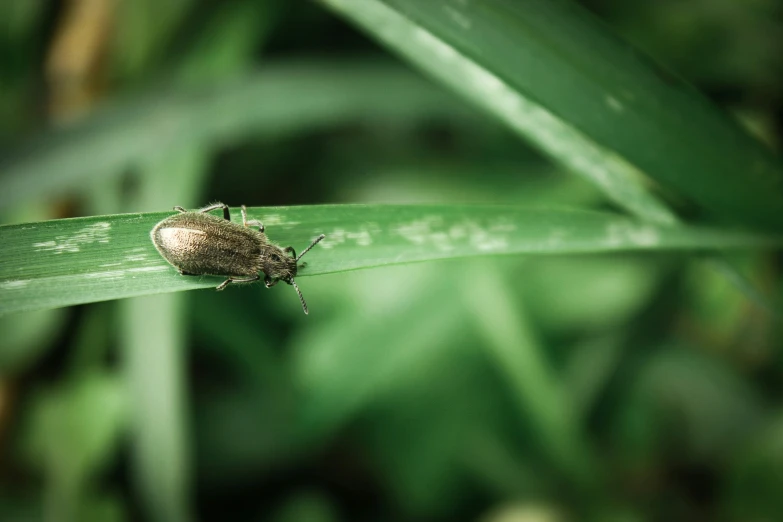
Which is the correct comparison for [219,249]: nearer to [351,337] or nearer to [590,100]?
[351,337]

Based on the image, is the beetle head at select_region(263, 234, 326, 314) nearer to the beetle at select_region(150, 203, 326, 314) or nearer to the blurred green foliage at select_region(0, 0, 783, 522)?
the beetle at select_region(150, 203, 326, 314)

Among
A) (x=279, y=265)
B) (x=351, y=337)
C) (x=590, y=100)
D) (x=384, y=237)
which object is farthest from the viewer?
(x=351, y=337)

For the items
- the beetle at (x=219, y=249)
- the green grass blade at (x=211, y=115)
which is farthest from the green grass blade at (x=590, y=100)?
the green grass blade at (x=211, y=115)

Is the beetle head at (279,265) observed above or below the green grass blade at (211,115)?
below

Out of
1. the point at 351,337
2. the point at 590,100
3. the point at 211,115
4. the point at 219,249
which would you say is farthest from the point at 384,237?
the point at 211,115

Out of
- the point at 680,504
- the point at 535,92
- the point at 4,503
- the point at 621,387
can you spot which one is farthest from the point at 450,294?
the point at 4,503

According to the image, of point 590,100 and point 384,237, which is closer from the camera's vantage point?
point 590,100

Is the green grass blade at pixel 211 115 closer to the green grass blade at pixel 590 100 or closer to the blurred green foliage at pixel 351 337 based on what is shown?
the blurred green foliage at pixel 351 337
